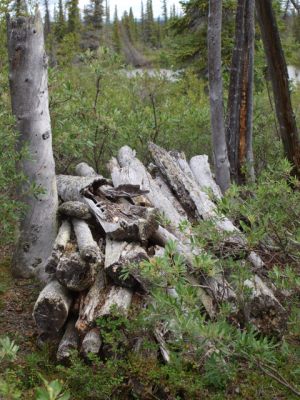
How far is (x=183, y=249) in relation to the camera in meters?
5.04

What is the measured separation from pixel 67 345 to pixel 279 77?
5316mm

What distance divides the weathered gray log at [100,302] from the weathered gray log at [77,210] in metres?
1.03

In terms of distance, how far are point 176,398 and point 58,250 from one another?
77.0 inches

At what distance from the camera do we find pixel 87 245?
493 centimetres

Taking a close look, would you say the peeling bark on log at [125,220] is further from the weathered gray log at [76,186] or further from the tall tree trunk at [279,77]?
the tall tree trunk at [279,77]

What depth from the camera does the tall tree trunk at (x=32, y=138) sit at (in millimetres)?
5594

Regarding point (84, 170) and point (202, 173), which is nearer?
point (202, 173)

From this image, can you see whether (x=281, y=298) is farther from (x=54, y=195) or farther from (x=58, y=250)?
(x=54, y=195)

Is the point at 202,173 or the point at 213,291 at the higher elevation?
the point at 202,173

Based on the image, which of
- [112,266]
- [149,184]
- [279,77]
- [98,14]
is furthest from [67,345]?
[98,14]

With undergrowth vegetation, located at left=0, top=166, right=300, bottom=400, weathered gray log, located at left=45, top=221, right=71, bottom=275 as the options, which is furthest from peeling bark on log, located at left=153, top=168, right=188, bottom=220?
undergrowth vegetation, located at left=0, top=166, right=300, bottom=400

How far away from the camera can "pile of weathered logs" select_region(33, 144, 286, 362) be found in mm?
4500

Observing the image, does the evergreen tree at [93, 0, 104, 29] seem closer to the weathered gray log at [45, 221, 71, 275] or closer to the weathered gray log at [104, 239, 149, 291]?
the weathered gray log at [45, 221, 71, 275]

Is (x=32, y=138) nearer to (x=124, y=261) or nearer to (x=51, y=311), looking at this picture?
(x=124, y=261)
